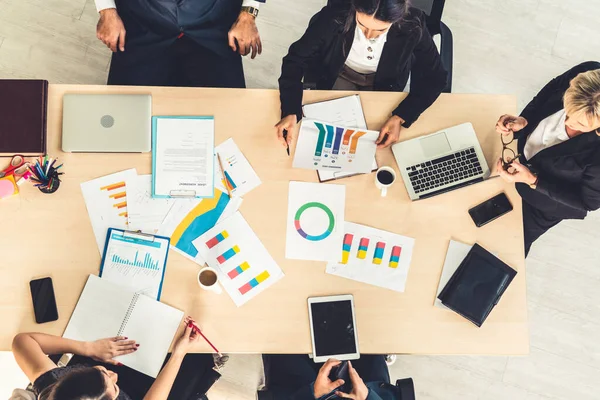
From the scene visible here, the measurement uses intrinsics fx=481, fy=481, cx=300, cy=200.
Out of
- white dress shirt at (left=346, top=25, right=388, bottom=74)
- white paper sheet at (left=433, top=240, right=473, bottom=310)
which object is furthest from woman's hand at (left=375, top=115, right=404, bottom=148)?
white paper sheet at (left=433, top=240, right=473, bottom=310)

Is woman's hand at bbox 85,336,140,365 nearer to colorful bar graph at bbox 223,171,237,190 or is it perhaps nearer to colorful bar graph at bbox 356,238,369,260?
colorful bar graph at bbox 223,171,237,190

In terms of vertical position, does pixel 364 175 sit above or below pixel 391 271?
above

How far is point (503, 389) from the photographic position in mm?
2299

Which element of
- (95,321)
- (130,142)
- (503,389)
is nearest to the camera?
(95,321)

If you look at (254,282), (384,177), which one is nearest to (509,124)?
(384,177)

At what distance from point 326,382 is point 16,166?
Result: 1257 millimetres

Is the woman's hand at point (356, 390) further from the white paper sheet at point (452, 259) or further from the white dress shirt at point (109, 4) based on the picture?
the white dress shirt at point (109, 4)

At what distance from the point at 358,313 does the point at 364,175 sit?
0.47 m

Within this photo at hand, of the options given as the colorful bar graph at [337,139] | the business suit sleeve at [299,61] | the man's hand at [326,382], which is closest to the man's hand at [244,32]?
the business suit sleeve at [299,61]

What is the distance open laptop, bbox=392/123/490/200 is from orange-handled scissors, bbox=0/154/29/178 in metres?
1.27

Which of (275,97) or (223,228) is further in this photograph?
(275,97)

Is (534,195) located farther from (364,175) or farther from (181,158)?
(181,158)

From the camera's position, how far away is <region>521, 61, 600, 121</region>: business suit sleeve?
1.69 m

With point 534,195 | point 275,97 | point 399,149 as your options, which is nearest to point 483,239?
point 534,195
